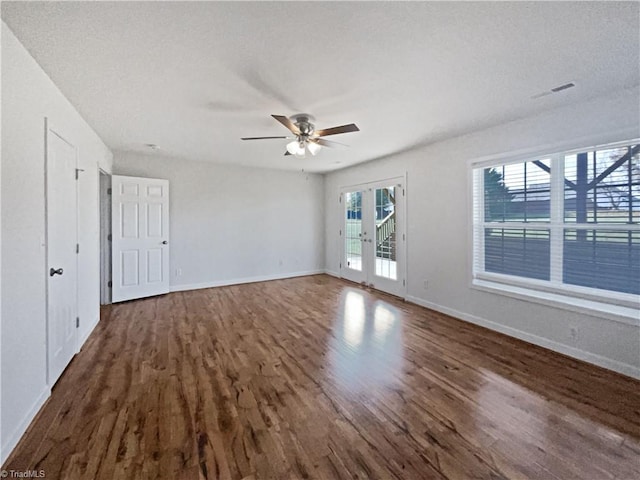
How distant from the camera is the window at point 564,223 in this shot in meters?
2.62

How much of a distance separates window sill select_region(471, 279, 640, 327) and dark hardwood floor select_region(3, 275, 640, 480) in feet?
1.66

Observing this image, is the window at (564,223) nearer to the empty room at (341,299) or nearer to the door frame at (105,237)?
the empty room at (341,299)

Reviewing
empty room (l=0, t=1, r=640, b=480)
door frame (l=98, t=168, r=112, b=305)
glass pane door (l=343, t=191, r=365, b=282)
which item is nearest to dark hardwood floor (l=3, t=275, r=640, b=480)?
empty room (l=0, t=1, r=640, b=480)

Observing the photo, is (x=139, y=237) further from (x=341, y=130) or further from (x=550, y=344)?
(x=550, y=344)

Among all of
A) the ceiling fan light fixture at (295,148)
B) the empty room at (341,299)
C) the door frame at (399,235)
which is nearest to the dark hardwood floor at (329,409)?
the empty room at (341,299)

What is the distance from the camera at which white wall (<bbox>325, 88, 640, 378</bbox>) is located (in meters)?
2.59

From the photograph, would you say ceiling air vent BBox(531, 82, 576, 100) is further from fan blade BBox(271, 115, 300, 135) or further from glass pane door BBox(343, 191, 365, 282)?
glass pane door BBox(343, 191, 365, 282)

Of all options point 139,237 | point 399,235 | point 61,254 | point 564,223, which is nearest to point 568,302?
point 564,223

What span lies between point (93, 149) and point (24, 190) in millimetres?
2132

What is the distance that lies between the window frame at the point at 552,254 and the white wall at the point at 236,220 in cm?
390

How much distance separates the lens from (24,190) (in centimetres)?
190

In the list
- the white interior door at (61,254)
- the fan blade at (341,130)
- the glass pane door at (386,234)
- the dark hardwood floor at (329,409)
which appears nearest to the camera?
the dark hardwood floor at (329,409)

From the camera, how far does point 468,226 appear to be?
383 centimetres

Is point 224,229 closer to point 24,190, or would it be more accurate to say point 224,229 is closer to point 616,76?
point 24,190
